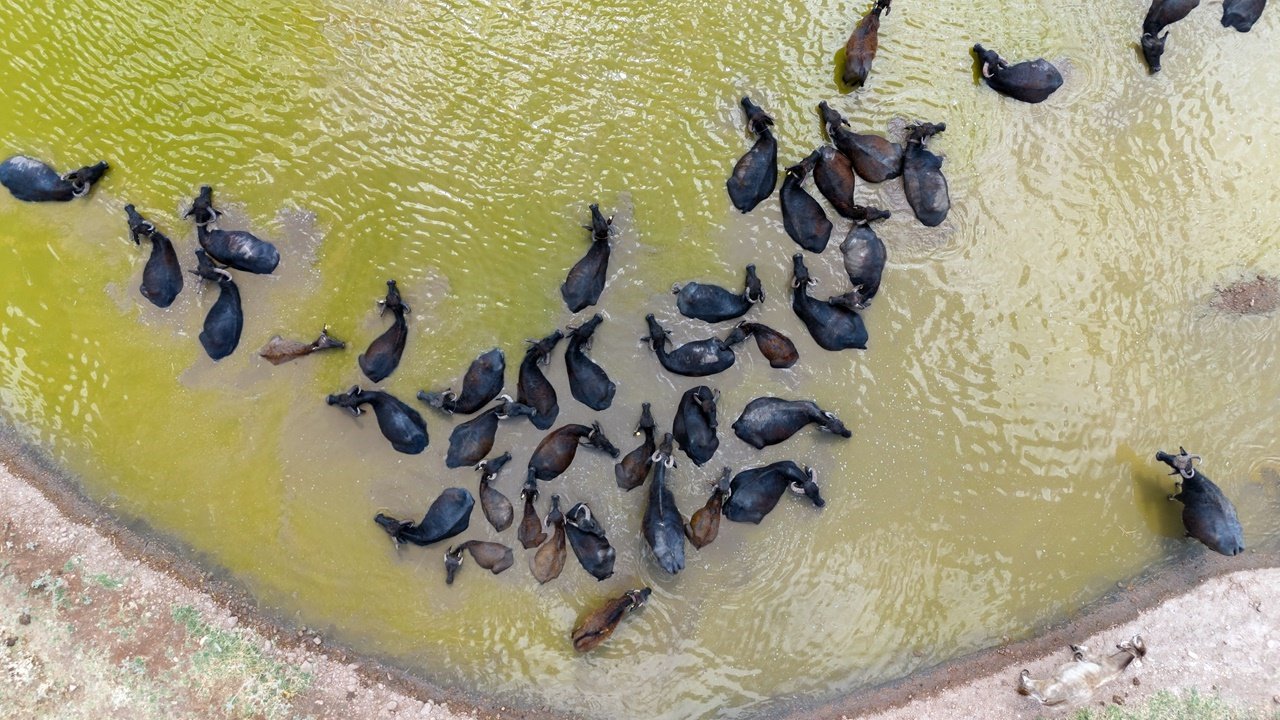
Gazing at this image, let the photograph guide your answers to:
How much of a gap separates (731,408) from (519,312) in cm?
207

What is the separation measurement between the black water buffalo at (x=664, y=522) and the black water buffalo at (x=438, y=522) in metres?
1.57

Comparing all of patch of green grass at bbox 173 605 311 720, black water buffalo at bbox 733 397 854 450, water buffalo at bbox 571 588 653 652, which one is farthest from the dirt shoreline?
black water buffalo at bbox 733 397 854 450

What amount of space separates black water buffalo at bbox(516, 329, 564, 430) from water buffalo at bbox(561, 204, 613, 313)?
1.16ft

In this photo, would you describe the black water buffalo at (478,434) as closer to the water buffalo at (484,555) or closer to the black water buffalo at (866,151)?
the water buffalo at (484,555)

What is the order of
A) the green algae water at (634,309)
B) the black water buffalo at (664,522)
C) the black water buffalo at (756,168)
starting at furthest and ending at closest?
1. the green algae water at (634,309)
2. the black water buffalo at (756,168)
3. the black water buffalo at (664,522)

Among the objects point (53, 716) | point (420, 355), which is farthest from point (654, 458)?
point (53, 716)

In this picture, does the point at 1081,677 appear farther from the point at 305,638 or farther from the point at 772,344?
the point at 305,638

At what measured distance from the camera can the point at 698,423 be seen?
583 cm

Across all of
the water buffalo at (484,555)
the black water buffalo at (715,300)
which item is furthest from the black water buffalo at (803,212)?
the water buffalo at (484,555)

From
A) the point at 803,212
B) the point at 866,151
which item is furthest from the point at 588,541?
the point at 866,151

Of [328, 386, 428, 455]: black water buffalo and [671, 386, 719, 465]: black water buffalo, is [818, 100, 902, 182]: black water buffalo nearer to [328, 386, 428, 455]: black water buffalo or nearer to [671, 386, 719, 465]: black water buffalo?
[671, 386, 719, 465]: black water buffalo

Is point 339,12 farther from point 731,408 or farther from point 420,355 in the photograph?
point 731,408

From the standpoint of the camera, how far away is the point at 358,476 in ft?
20.0

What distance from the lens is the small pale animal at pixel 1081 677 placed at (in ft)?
19.6
